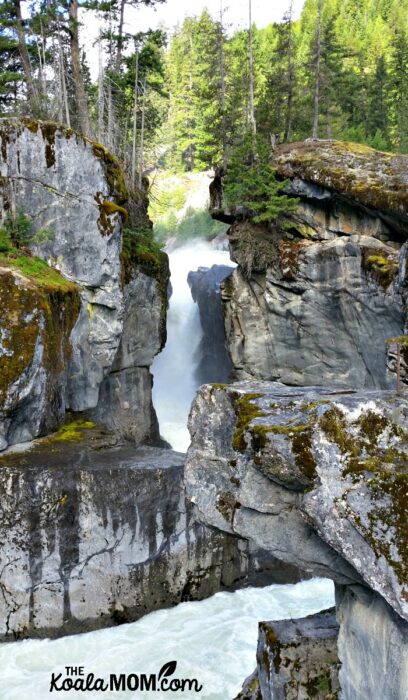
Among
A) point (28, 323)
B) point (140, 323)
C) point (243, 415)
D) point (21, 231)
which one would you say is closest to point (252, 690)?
Answer: point (243, 415)

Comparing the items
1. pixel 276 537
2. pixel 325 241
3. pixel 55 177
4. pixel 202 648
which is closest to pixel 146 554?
pixel 202 648

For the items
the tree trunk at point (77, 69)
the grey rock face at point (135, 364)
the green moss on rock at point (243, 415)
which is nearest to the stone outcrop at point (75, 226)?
the grey rock face at point (135, 364)

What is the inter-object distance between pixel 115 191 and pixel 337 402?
12589 mm

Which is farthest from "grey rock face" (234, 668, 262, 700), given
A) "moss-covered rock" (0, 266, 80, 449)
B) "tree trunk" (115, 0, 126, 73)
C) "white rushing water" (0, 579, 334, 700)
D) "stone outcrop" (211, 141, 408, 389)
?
"tree trunk" (115, 0, 126, 73)

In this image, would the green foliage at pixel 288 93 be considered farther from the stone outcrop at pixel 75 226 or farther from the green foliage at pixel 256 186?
the stone outcrop at pixel 75 226

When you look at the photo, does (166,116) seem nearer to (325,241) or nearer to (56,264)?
(325,241)

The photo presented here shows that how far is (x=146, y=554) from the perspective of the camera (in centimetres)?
1205

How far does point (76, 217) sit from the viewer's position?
49.4ft

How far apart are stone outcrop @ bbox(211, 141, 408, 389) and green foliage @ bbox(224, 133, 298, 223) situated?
1.87 feet

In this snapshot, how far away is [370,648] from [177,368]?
21169 mm

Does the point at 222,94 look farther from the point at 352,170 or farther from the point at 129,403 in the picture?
the point at 129,403

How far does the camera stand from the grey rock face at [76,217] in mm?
14391

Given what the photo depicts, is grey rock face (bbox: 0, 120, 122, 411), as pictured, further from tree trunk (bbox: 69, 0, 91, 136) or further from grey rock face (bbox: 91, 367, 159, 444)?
tree trunk (bbox: 69, 0, 91, 136)

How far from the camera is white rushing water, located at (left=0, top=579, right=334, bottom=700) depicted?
9641 mm
